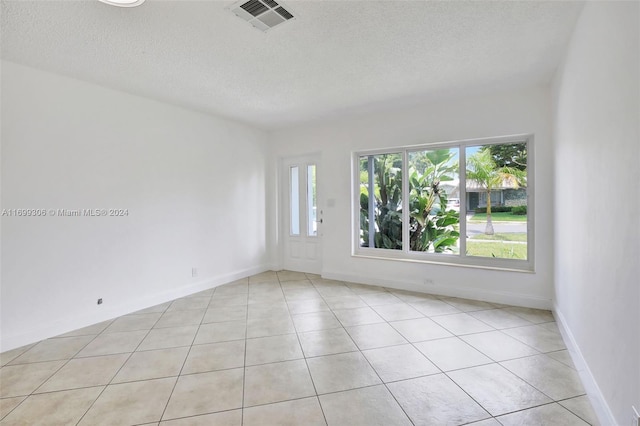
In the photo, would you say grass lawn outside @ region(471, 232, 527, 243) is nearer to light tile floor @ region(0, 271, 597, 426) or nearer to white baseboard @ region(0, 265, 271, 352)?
light tile floor @ region(0, 271, 597, 426)

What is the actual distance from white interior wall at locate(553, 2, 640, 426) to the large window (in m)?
1.17

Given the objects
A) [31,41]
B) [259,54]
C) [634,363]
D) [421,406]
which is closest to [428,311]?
[421,406]

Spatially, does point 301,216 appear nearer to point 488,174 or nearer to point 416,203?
point 416,203

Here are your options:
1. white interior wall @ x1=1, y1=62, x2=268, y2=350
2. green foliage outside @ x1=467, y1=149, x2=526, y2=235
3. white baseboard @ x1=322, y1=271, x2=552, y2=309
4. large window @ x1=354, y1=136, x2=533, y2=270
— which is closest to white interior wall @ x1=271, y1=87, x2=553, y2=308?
white baseboard @ x1=322, y1=271, x2=552, y2=309

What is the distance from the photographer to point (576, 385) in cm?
206

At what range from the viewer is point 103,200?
344cm

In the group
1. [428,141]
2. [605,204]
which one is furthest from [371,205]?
[605,204]

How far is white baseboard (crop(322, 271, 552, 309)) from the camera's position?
3.59 meters

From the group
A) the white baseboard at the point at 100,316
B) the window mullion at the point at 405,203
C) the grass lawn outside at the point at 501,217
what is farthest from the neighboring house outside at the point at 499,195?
the white baseboard at the point at 100,316

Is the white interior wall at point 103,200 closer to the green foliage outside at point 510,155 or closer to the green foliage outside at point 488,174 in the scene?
the green foliage outside at point 488,174

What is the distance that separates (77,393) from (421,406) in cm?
230

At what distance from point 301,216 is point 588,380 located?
4.39 m

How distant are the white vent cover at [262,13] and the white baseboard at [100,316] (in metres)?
3.39

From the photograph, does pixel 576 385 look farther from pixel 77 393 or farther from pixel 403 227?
pixel 77 393
